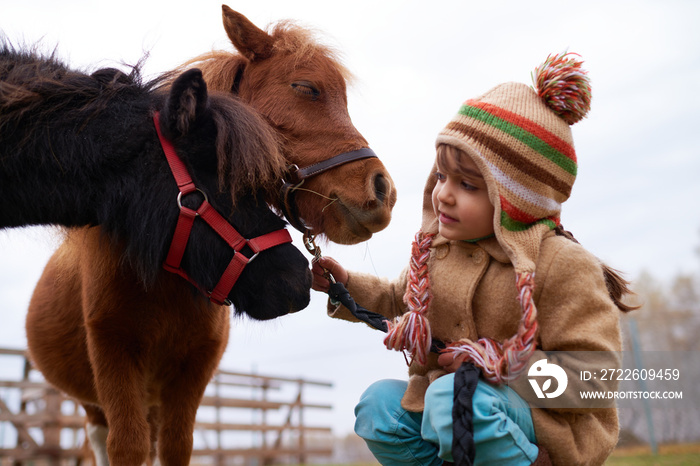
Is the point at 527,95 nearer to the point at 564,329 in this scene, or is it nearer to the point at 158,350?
the point at 564,329

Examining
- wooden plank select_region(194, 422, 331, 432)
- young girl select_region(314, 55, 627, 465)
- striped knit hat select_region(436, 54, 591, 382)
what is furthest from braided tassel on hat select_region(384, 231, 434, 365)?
wooden plank select_region(194, 422, 331, 432)

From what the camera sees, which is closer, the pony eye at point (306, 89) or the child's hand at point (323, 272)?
the child's hand at point (323, 272)

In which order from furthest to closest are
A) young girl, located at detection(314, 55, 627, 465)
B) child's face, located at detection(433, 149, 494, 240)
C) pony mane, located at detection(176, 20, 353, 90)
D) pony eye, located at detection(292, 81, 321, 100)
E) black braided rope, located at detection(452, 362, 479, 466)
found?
1. pony mane, located at detection(176, 20, 353, 90)
2. pony eye, located at detection(292, 81, 321, 100)
3. child's face, located at detection(433, 149, 494, 240)
4. young girl, located at detection(314, 55, 627, 465)
5. black braided rope, located at detection(452, 362, 479, 466)

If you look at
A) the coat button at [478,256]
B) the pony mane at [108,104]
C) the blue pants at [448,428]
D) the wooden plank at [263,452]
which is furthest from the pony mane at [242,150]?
the wooden plank at [263,452]

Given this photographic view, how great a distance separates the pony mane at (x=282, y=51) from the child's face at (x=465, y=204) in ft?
3.77

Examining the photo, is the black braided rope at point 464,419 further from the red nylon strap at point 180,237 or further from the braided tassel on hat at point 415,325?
the red nylon strap at point 180,237

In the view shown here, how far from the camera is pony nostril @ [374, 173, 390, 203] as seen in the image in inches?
101

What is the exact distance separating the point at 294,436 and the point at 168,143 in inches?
454

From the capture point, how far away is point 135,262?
2.40m

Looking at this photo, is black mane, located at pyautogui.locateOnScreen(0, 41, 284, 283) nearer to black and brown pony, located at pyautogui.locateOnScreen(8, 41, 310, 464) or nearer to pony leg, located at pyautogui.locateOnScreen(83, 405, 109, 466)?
black and brown pony, located at pyautogui.locateOnScreen(8, 41, 310, 464)

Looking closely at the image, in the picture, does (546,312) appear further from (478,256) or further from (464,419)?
(464,419)

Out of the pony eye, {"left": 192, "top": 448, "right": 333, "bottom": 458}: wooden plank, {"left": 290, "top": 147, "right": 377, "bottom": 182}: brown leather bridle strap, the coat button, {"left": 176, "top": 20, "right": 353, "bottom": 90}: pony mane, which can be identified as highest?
{"left": 176, "top": 20, "right": 353, "bottom": 90}: pony mane

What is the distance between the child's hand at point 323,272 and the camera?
101 inches

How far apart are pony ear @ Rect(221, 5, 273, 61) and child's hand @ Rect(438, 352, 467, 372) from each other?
175cm
